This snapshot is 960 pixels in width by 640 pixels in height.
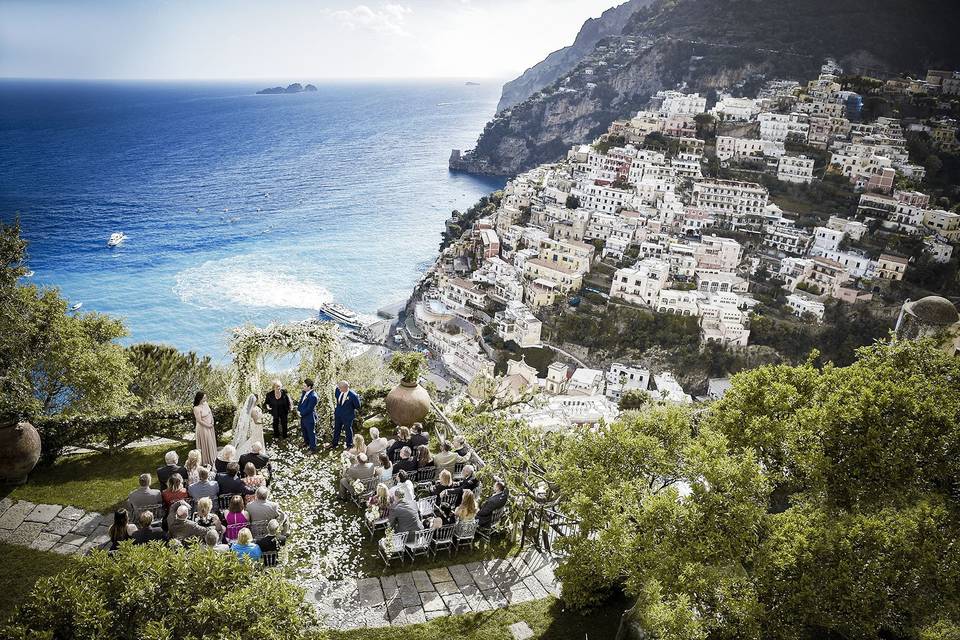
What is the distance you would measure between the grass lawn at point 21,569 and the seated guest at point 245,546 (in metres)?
2.19

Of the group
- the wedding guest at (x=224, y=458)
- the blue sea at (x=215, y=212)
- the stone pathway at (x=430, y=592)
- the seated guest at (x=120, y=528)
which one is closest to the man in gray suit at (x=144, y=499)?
the seated guest at (x=120, y=528)

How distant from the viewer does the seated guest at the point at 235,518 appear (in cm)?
709

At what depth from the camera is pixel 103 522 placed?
7699 millimetres

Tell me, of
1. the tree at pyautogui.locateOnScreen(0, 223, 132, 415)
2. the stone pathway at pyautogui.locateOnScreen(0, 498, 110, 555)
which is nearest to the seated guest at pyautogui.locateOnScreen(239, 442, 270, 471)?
the stone pathway at pyautogui.locateOnScreen(0, 498, 110, 555)

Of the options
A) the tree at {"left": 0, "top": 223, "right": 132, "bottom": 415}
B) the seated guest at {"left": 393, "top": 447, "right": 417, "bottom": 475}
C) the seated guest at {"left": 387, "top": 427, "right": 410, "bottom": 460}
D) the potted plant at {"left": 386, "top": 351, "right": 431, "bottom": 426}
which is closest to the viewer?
the seated guest at {"left": 393, "top": 447, "right": 417, "bottom": 475}

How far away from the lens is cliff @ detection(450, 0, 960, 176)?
103625mm

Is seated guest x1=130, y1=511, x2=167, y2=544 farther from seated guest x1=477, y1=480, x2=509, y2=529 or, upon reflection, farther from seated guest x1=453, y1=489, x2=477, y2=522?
seated guest x1=477, y1=480, x2=509, y2=529

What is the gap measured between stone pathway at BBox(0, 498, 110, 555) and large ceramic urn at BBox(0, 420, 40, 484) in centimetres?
40

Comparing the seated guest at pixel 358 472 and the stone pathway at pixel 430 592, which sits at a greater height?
the seated guest at pixel 358 472

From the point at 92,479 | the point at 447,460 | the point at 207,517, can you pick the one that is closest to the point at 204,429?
the point at 92,479

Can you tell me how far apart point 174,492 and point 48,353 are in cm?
611

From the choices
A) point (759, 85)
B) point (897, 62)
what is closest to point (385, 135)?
point (759, 85)

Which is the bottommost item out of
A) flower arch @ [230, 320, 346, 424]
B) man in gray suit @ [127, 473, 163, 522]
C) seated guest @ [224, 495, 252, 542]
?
seated guest @ [224, 495, 252, 542]

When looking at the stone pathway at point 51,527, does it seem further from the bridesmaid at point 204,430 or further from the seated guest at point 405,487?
the seated guest at point 405,487
